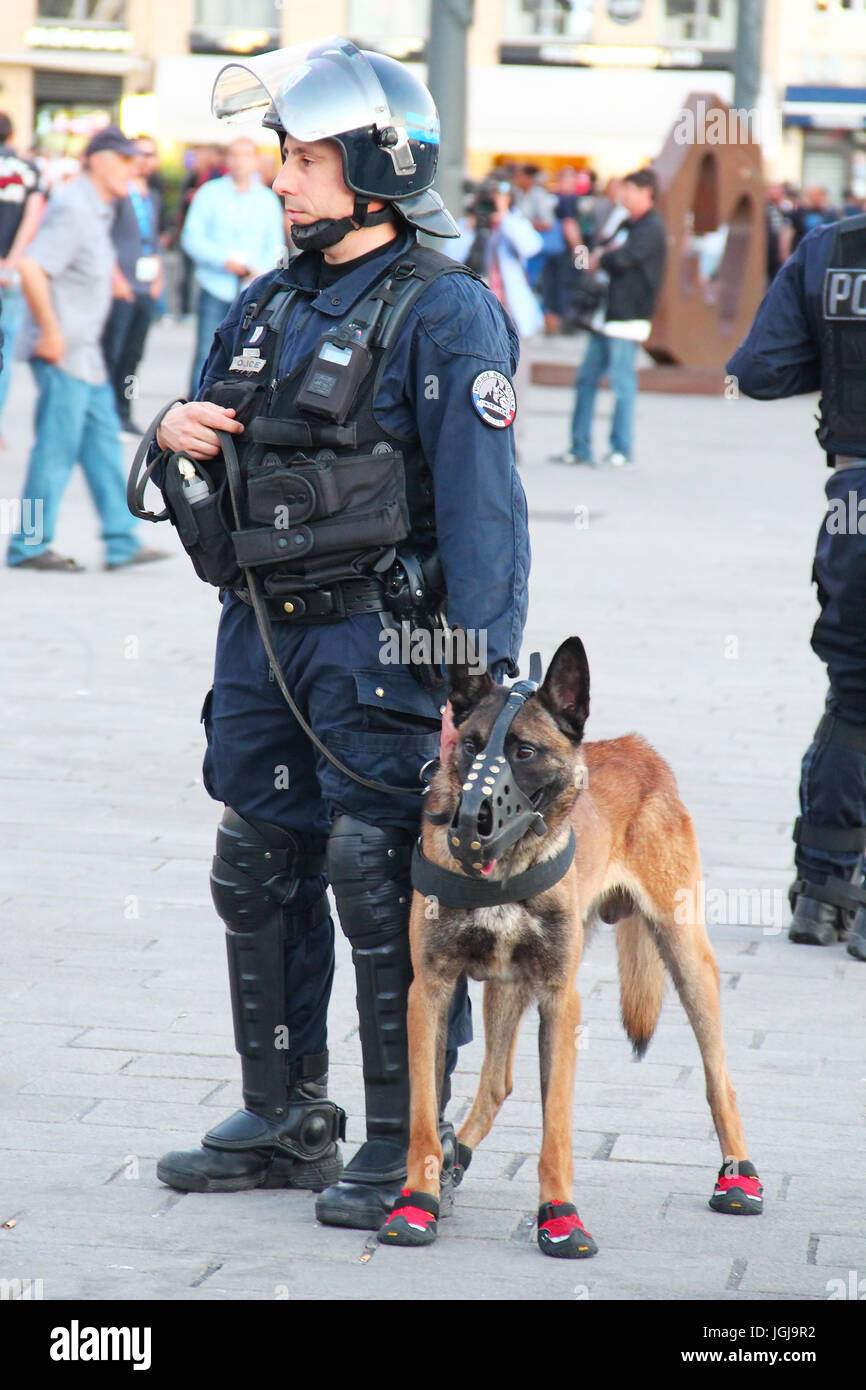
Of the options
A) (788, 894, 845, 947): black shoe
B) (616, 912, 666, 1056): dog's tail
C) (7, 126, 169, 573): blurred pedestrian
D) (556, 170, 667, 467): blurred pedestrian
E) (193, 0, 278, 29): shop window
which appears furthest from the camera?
(193, 0, 278, 29): shop window

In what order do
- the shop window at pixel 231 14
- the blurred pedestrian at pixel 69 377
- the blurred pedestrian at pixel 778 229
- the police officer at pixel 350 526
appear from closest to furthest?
the police officer at pixel 350 526, the blurred pedestrian at pixel 69 377, the blurred pedestrian at pixel 778 229, the shop window at pixel 231 14

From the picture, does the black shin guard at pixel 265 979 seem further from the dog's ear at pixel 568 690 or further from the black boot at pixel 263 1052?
the dog's ear at pixel 568 690

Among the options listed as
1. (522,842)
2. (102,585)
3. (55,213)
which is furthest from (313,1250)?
(55,213)

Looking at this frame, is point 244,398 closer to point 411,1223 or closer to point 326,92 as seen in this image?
point 326,92

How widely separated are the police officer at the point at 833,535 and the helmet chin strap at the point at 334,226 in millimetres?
2086

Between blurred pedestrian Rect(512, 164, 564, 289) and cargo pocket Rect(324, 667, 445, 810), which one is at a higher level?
cargo pocket Rect(324, 667, 445, 810)

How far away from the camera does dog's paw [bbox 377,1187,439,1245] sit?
353cm

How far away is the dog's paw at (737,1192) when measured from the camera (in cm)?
375

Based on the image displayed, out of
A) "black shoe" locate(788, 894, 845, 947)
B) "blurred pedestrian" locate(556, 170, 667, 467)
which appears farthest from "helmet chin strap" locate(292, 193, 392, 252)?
"blurred pedestrian" locate(556, 170, 667, 467)

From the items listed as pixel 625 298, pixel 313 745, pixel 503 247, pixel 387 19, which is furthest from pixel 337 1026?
→ pixel 387 19

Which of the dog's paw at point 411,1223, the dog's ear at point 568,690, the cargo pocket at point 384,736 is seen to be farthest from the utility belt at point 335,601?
the dog's paw at point 411,1223

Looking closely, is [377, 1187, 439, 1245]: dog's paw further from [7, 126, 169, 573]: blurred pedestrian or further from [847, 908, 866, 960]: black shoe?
[7, 126, 169, 573]: blurred pedestrian

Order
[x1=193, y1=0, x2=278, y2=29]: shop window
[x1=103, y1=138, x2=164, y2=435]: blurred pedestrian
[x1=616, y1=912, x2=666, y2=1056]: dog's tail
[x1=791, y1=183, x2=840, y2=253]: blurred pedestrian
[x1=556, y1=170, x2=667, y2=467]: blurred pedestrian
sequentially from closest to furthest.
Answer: [x1=616, y1=912, x2=666, y2=1056]: dog's tail → [x1=556, y1=170, x2=667, y2=467]: blurred pedestrian → [x1=103, y1=138, x2=164, y2=435]: blurred pedestrian → [x1=791, y1=183, x2=840, y2=253]: blurred pedestrian → [x1=193, y1=0, x2=278, y2=29]: shop window
